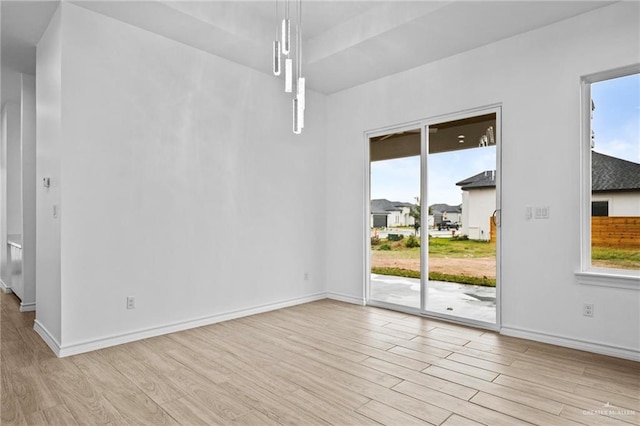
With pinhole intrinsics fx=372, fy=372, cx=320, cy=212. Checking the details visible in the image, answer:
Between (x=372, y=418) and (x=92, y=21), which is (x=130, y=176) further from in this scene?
(x=372, y=418)

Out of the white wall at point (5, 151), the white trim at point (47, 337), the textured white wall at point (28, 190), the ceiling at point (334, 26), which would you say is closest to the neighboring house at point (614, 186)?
the ceiling at point (334, 26)

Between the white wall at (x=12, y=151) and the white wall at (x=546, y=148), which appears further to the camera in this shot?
the white wall at (x=12, y=151)

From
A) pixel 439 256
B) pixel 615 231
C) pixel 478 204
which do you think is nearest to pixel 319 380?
pixel 439 256

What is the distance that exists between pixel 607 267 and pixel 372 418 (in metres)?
2.50

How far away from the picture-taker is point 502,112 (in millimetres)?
3645

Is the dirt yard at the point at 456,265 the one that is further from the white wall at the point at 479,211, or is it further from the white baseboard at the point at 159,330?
the white baseboard at the point at 159,330

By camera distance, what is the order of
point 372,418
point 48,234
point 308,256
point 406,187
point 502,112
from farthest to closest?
point 308,256 < point 406,187 < point 502,112 < point 48,234 < point 372,418

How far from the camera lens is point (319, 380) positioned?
2582 millimetres

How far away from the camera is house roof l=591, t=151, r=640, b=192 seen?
10.1 ft

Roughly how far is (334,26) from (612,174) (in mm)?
2987

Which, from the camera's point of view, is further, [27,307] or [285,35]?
[27,307]

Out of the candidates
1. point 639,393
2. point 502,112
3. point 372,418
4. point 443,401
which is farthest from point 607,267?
point 372,418

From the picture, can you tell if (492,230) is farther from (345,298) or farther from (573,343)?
(345,298)

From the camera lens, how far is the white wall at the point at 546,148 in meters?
3.02
